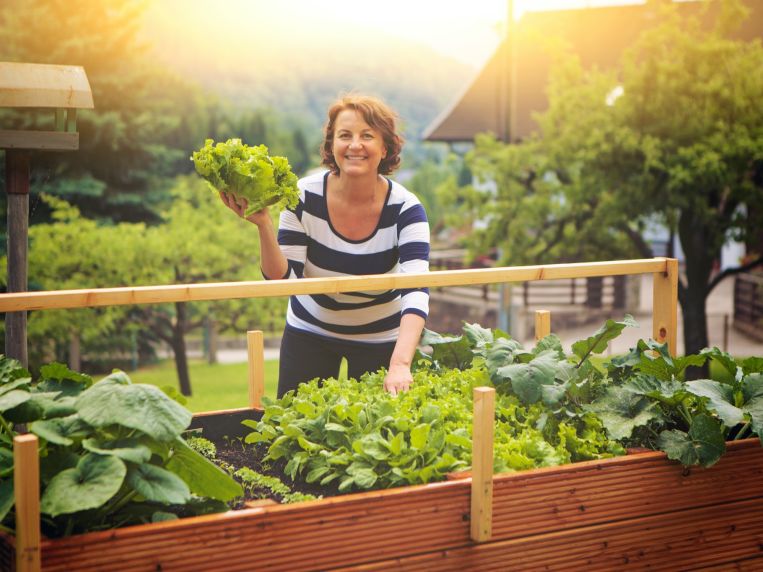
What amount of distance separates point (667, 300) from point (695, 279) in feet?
45.2

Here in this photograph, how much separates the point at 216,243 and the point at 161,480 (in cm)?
1433

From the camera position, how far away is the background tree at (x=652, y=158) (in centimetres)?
1479

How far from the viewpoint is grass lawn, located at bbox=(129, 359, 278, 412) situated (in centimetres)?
1619

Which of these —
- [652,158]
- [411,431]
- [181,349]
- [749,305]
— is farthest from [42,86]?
[749,305]

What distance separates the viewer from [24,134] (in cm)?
571

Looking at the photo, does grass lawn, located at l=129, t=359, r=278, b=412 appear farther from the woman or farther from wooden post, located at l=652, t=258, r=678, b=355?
wooden post, located at l=652, t=258, r=678, b=355

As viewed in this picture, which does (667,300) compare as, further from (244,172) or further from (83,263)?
(83,263)

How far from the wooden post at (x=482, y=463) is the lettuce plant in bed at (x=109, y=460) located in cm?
64

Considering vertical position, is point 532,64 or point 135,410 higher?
point 532,64

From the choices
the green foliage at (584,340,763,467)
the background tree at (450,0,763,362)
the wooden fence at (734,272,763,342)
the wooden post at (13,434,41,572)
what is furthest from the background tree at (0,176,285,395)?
the wooden post at (13,434,41,572)

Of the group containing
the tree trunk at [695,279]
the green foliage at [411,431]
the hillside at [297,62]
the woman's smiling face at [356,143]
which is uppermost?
the hillside at [297,62]

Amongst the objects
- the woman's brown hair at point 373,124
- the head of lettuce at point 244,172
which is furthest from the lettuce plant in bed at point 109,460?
the woman's brown hair at point 373,124

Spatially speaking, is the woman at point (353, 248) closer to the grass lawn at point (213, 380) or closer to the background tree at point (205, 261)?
the grass lawn at point (213, 380)

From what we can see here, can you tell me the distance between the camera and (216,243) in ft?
54.3
